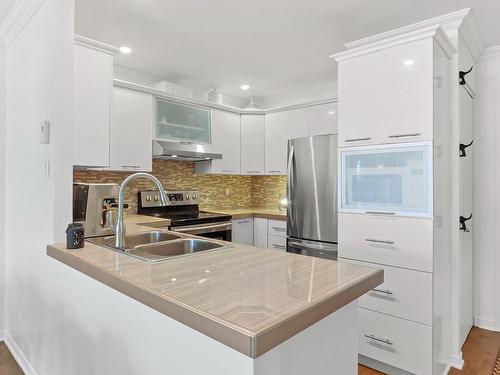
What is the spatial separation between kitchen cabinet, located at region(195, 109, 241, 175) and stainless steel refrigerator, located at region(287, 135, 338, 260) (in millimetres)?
1072

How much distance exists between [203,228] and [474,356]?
2.56 meters

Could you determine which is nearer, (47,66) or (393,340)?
(47,66)

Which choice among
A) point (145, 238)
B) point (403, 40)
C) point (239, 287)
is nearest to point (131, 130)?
point (145, 238)

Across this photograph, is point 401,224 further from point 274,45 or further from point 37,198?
point 37,198

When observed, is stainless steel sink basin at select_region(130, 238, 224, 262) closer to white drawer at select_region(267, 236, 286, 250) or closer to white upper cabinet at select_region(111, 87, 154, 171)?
white upper cabinet at select_region(111, 87, 154, 171)

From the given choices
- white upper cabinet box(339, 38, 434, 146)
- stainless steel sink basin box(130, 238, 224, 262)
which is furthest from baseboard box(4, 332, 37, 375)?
white upper cabinet box(339, 38, 434, 146)

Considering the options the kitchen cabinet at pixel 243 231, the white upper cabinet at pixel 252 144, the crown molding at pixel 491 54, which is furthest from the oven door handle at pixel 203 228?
the crown molding at pixel 491 54

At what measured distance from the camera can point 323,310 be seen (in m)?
0.95

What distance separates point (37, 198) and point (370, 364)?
2.52 m

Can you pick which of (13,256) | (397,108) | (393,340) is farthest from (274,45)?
(13,256)

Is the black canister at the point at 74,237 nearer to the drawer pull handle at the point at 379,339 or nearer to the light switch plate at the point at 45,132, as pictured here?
the light switch plate at the point at 45,132

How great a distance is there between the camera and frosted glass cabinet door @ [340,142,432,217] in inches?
80.5

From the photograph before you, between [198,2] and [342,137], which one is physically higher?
[198,2]

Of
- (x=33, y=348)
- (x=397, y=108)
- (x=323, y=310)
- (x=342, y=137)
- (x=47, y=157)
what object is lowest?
(x=33, y=348)
